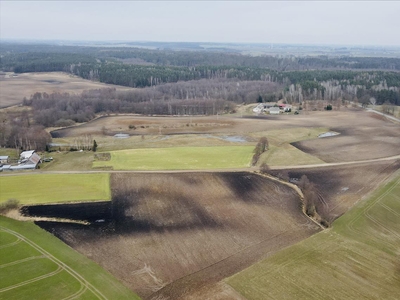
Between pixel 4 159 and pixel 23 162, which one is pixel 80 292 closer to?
pixel 23 162

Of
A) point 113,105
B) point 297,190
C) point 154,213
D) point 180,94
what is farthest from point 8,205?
point 180,94

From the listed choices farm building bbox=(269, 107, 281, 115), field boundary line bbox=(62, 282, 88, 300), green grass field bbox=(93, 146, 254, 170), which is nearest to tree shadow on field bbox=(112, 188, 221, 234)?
field boundary line bbox=(62, 282, 88, 300)

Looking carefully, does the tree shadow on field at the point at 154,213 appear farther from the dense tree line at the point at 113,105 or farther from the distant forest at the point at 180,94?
the dense tree line at the point at 113,105

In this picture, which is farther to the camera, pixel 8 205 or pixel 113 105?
pixel 113 105

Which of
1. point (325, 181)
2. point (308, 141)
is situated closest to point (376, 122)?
point (308, 141)

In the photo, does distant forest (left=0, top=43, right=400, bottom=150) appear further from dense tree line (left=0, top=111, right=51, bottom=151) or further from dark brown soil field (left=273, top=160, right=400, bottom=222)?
dark brown soil field (left=273, top=160, right=400, bottom=222)

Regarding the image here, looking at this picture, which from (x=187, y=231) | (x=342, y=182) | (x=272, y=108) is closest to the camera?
(x=187, y=231)

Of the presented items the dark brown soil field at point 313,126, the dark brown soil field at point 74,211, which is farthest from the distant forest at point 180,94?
the dark brown soil field at point 74,211
